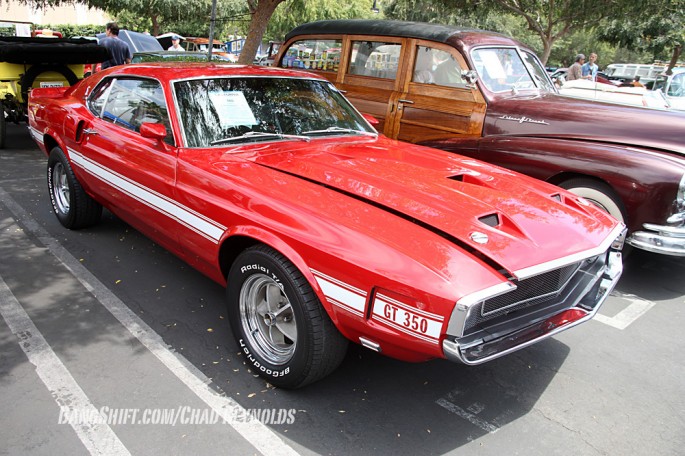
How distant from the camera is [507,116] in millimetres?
5160

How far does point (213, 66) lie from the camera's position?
387 centimetres

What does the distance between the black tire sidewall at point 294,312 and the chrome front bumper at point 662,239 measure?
3.00m

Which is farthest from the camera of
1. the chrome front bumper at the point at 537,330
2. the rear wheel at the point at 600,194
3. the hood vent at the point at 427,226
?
the rear wheel at the point at 600,194

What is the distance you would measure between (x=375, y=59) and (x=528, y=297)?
4.35 metres

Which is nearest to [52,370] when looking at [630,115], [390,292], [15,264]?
[15,264]

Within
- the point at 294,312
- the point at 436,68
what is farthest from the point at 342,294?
the point at 436,68

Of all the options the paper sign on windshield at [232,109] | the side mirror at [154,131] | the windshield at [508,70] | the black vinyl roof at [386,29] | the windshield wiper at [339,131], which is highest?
the black vinyl roof at [386,29]

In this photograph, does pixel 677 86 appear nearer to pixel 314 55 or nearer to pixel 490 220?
pixel 314 55

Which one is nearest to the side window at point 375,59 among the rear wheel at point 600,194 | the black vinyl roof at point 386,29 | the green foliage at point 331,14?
the black vinyl roof at point 386,29

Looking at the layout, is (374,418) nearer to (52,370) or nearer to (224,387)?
(224,387)

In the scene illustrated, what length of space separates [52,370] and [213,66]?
2256mm

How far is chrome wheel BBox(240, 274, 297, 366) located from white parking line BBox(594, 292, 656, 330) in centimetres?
233

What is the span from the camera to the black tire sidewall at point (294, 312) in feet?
8.31

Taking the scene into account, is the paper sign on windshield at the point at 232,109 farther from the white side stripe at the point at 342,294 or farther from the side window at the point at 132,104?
the white side stripe at the point at 342,294
